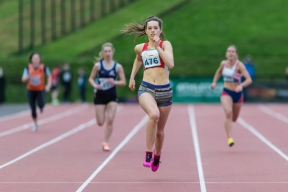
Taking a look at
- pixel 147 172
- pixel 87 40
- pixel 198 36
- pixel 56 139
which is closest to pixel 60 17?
pixel 87 40

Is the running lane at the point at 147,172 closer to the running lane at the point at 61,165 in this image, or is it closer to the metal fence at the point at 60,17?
the running lane at the point at 61,165

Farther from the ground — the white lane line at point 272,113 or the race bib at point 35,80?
the race bib at point 35,80

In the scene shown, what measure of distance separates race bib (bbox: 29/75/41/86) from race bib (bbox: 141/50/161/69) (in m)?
8.67

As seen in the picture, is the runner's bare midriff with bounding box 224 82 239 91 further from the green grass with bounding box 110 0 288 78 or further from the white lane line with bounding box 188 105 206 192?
the green grass with bounding box 110 0 288 78

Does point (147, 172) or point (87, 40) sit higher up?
point (87, 40)

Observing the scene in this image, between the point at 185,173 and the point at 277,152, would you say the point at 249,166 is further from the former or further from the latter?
the point at 277,152

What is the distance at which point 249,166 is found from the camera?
11.9m

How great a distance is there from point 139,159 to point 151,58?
313 cm

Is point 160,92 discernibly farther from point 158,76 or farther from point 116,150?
point 116,150

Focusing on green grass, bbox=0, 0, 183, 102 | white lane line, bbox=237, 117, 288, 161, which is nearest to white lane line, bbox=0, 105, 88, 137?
white lane line, bbox=237, 117, 288, 161

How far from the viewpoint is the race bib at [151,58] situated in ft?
33.5

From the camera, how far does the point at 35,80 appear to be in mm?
18625

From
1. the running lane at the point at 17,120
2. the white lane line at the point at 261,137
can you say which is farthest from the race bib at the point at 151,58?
the running lane at the point at 17,120

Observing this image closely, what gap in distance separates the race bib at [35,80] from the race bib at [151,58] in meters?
8.67
